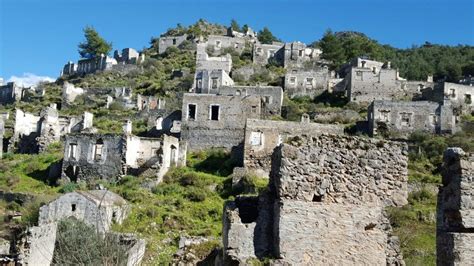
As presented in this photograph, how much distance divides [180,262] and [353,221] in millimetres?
7762

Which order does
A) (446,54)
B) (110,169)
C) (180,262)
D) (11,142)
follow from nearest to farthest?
(180,262) < (110,169) < (11,142) < (446,54)

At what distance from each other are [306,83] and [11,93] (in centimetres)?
3714

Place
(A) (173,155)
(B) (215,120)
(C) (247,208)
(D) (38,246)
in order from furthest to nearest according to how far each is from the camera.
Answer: (B) (215,120), (A) (173,155), (D) (38,246), (C) (247,208)

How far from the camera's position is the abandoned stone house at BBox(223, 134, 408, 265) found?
930 centimetres

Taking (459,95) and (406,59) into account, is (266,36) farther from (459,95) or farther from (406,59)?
(459,95)

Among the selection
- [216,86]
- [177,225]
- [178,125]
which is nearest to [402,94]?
[216,86]

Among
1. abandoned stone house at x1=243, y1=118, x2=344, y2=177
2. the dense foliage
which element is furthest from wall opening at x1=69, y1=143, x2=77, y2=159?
the dense foliage

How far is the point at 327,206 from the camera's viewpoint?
9508mm

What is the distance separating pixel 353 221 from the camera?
9.52m

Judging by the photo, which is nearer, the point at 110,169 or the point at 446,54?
the point at 110,169

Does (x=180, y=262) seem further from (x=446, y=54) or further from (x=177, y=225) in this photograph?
(x=446, y=54)

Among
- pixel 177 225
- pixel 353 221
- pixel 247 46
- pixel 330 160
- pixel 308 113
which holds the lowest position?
pixel 177 225

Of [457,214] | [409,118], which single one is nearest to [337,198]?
[457,214]

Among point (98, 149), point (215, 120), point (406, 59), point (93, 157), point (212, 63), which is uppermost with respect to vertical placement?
point (406, 59)
